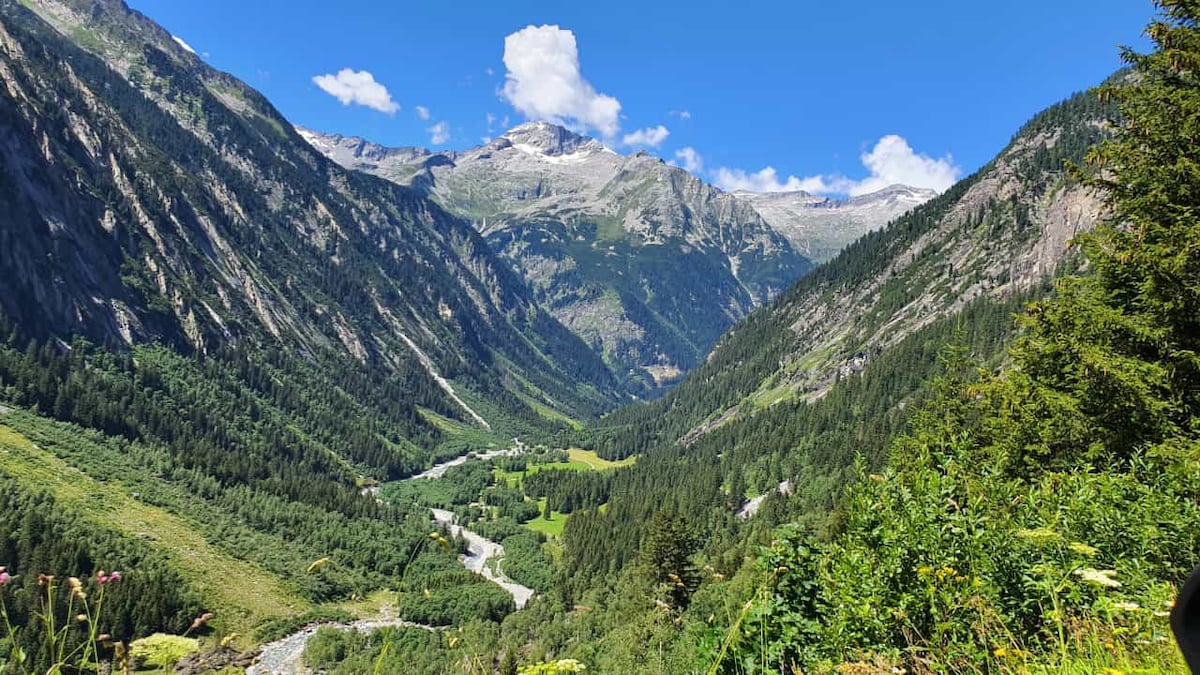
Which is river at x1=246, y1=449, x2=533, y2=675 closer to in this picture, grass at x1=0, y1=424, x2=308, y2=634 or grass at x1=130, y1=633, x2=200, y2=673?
grass at x1=0, y1=424, x2=308, y2=634

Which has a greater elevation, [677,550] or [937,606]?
[937,606]

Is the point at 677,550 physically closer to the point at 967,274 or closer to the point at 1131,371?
the point at 1131,371

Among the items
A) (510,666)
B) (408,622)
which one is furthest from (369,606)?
(510,666)

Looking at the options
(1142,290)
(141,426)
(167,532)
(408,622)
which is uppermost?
(1142,290)

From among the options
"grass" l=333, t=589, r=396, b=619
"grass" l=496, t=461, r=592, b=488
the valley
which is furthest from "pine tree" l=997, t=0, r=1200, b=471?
"grass" l=496, t=461, r=592, b=488

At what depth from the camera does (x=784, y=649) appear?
821 centimetres

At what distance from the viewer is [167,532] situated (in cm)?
8631

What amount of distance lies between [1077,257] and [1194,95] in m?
137

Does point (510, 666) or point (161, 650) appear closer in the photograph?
point (161, 650)

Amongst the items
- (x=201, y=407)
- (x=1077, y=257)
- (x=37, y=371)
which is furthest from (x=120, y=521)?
(x=1077, y=257)

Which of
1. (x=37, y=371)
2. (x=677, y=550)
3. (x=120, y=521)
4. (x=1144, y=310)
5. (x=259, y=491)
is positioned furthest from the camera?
(x=259, y=491)

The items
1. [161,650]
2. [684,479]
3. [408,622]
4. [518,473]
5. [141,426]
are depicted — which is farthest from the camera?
[518,473]

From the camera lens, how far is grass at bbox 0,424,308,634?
77.8m

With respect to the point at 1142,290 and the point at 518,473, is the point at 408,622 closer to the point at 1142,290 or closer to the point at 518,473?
the point at 1142,290
